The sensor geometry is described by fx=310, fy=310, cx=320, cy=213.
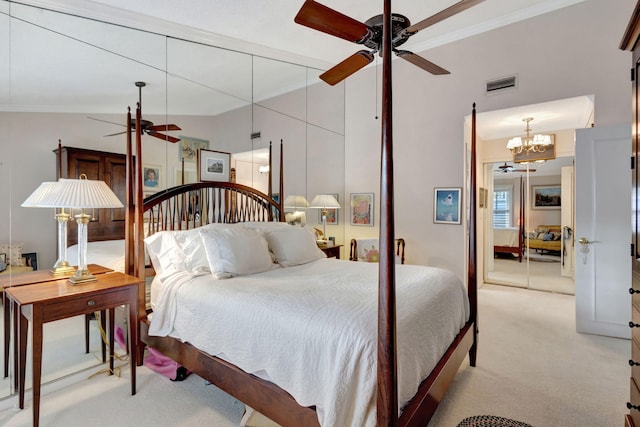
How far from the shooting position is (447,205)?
14.2ft

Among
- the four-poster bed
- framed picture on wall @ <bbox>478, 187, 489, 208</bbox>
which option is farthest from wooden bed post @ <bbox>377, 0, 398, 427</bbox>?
framed picture on wall @ <bbox>478, 187, 489, 208</bbox>

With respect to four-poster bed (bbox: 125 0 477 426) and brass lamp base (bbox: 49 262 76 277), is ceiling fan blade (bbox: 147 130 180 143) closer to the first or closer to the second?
four-poster bed (bbox: 125 0 477 426)

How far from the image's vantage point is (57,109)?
2.23 meters

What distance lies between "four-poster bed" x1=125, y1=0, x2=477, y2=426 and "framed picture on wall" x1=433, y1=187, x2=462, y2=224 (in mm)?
1726

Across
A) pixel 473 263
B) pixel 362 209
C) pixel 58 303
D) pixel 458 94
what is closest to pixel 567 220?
pixel 458 94

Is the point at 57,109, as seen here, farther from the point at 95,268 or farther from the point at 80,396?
the point at 80,396

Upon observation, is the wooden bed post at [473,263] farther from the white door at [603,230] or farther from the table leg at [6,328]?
the table leg at [6,328]

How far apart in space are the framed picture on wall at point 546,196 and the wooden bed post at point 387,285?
4.99m

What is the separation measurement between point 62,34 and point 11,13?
0.27 m

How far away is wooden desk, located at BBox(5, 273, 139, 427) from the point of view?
177 centimetres

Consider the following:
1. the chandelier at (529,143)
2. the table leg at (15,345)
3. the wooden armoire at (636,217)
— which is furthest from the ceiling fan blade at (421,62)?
the table leg at (15,345)

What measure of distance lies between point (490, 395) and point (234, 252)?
84.0 inches

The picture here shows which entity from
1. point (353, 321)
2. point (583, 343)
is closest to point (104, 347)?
point (353, 321)

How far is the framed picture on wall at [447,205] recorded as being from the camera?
14.0 feet
